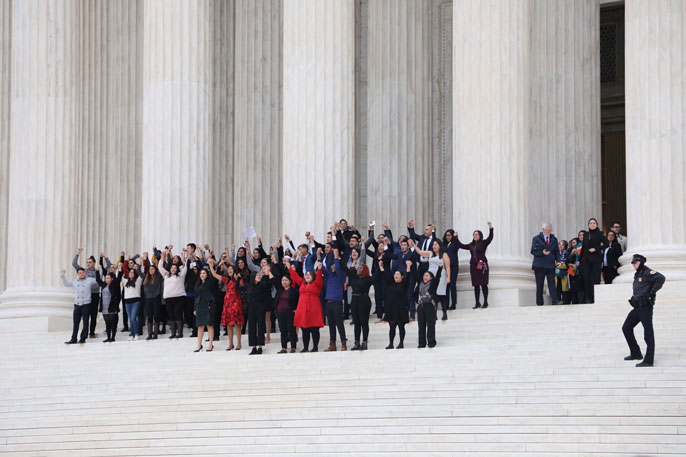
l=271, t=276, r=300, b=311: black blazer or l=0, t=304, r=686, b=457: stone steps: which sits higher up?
l=271, t=276, r=300, b=311: black blazer

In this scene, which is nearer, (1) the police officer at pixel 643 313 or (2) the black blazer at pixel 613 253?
(1) the police officer at pixel 643 313

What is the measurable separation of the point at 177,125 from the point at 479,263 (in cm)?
1121

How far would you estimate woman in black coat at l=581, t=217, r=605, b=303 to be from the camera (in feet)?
121

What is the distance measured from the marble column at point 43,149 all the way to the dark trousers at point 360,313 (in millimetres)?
13768

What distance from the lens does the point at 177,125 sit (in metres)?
43.9

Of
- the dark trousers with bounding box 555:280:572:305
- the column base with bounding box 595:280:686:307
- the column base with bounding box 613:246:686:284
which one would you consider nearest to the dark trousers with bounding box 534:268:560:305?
the dark trousers with bounding box 555:280:572:305

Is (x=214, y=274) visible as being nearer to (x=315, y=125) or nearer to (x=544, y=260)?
(x=315, y=125)

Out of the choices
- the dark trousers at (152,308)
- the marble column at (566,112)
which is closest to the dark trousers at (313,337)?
the dark trousers at (152,308)

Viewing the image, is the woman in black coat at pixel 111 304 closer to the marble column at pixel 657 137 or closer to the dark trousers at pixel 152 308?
the dark trousers at pixel 152 308

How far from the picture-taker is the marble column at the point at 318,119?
1625 inches

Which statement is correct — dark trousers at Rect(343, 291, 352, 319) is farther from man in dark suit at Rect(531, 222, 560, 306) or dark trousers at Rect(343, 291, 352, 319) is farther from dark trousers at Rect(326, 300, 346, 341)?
man in dark suit at Rect(531, 222, 560, 306)

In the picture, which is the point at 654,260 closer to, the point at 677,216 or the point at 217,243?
the point at 677,216

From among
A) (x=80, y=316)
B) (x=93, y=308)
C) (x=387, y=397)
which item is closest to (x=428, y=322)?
(x=387, y=397)

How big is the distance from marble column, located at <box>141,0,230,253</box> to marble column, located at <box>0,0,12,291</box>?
8.54m
